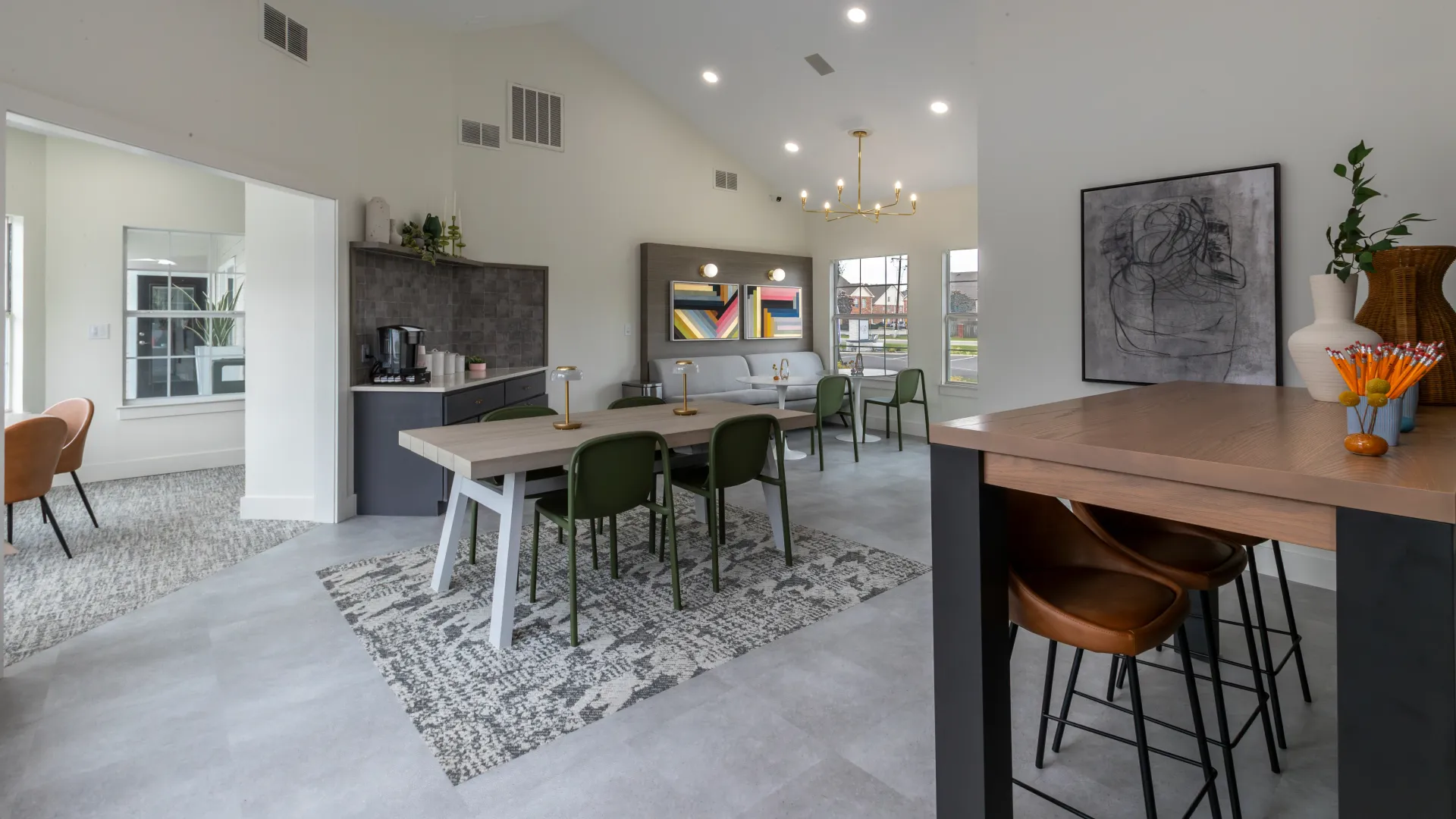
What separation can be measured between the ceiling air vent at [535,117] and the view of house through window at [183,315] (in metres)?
2.54

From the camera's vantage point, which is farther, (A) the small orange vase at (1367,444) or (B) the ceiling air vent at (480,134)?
(B) the ceiling air vent at (480,134)

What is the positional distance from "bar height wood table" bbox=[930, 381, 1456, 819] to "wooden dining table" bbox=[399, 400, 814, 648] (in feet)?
5.79

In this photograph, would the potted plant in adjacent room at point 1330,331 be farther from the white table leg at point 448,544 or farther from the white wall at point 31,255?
the white wall at point 31,255

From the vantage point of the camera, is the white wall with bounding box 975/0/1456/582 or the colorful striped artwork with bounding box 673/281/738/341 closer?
the white wall with bounding box 975/0/1456/582

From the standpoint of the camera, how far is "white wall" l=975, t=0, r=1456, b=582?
2898mm

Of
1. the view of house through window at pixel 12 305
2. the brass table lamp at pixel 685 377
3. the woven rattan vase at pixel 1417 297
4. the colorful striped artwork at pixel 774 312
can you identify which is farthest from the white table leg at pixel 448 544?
the colorful striped artwork at pixel 774 312

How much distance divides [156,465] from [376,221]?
3.10 m

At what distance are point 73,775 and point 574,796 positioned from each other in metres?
1.36

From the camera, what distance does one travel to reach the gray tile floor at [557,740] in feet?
5.95

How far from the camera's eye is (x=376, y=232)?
14.9ft

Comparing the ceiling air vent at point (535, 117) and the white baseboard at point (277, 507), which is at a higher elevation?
the ceiling air vent at point (535, 117)

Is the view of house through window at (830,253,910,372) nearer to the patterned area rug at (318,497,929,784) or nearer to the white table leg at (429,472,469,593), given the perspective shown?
the patterned area rug at (318,497,929,784)

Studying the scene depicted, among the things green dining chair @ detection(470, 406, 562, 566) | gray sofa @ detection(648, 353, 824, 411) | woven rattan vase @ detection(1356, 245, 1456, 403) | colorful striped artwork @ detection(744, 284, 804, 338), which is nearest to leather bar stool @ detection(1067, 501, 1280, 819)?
woven rattan vase @ detection(1356, 245, 1456, 403)

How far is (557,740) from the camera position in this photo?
209 cm
